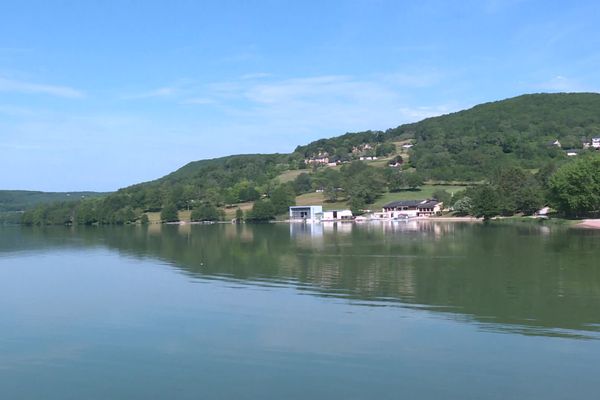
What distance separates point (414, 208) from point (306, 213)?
776 inches

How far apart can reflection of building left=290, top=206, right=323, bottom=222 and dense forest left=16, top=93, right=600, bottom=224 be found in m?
2.93

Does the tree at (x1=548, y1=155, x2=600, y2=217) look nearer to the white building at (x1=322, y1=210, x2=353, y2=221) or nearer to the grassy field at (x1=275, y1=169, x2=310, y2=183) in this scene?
the white building at (x1=322, y1=210, x2=353, y2=221)

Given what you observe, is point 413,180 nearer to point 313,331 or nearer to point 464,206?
point 464,206

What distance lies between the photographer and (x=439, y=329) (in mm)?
15945

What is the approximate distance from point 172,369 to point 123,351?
2284 millimetres

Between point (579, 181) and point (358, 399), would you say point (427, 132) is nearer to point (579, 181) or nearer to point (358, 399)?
point (579, 181)

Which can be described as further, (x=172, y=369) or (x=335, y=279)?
(x=335, y=279)

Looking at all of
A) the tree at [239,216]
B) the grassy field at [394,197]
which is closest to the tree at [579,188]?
the grassy field at [394,197]

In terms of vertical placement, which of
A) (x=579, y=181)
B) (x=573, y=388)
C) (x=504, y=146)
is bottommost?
(x=573, y=388)

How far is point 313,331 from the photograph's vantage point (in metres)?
16.2

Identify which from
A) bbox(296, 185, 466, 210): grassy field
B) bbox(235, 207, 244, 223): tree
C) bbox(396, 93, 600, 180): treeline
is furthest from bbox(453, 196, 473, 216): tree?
bbox(235, 207, 244, 223): tree

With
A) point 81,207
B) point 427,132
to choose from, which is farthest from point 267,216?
point 427,132

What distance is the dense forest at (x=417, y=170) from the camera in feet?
338

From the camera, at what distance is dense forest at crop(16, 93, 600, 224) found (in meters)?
103
